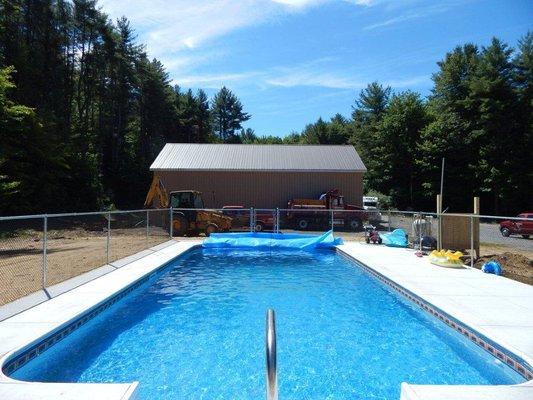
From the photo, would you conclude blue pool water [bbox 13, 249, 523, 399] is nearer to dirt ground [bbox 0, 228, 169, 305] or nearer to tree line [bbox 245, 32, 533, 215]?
dirt ground [bbox 0, 228, 169, 305]

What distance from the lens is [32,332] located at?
17.4 feet

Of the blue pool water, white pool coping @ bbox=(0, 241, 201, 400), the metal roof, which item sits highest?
the metal roof

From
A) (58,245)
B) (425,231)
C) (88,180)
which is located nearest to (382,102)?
(88,180)

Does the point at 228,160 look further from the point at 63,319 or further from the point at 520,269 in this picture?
the point at 63,319

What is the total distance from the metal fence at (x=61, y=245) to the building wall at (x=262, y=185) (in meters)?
8.06

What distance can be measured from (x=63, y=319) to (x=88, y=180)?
2712 cm

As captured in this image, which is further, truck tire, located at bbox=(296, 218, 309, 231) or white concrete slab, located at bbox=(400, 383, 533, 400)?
truck tire, located at bbox=(296, 218, 309, 231)

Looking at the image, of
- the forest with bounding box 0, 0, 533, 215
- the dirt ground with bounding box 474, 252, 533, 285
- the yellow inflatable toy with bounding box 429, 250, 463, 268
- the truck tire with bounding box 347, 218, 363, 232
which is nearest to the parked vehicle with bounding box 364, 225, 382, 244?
the truck tire with bounding box 347, 218, 363, 232

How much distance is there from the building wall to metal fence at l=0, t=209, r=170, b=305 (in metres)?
8.06

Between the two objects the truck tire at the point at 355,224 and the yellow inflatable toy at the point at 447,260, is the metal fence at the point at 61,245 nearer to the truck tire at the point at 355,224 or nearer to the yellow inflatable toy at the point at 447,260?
the yellow inflatable toy at the point at 447,260

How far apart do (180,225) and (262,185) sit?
863cm

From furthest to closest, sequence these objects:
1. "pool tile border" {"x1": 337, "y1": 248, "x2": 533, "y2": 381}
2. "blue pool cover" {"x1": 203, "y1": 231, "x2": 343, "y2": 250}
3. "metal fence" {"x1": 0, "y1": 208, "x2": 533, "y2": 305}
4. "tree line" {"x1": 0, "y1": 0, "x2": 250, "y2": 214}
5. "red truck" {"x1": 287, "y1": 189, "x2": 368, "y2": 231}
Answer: "tree line" {"x1": 0, "y1": 0, "x2": 250, "y2": 214}, "red truck" {"x1": 287, "y1": 189, "x2": 368, "y2": 231}, "blue pool cover" {"x1": 203, "y1": 231, "x2": 343, "y2": 250}, "metal fence" {"x1": 0, "y1": 208, "x2": 533, "y2": 305}, "pool tile border" {"x1": 337, "y1": 248, "x2": 533, "y2": 381}

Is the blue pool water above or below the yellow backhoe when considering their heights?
below

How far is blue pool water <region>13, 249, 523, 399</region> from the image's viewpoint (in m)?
4.88
